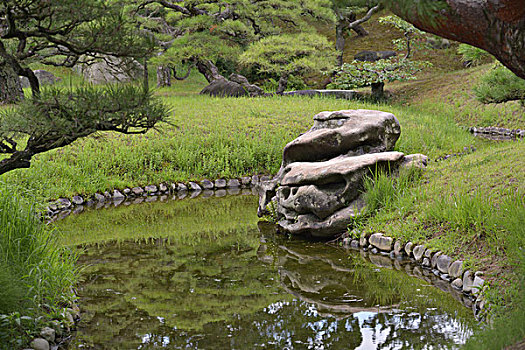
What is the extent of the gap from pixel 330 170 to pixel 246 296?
2.43 meters

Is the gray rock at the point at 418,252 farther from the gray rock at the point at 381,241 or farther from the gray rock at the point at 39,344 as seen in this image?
the gray rock at the point at 39,344

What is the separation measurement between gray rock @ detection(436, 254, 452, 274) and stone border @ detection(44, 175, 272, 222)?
17.2 feet

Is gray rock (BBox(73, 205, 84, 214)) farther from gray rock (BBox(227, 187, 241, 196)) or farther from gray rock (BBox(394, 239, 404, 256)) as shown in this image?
gray rock (BBox(394, 239, 404, 256))

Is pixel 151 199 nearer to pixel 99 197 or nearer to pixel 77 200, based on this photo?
pixel 99 197

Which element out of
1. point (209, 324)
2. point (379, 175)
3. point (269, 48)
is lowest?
point (209, 324)

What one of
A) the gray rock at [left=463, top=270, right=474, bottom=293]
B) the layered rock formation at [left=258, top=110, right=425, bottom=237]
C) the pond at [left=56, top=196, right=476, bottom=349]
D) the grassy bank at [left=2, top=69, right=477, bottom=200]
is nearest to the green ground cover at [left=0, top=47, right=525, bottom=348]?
the grassy bank at [left=2, top=69, right=477, bottom=200]

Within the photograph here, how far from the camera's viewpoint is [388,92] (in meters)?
18.4

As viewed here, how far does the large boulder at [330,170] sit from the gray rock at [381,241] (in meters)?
0.50

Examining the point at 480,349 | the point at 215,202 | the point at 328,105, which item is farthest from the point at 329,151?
the point at 328,105

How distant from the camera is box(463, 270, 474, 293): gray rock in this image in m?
4.81

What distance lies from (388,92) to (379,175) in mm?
12199

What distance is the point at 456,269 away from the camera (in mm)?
5125

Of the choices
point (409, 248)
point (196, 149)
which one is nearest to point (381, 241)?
point (409, 248)

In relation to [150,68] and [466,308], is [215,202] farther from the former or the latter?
[150,68]
